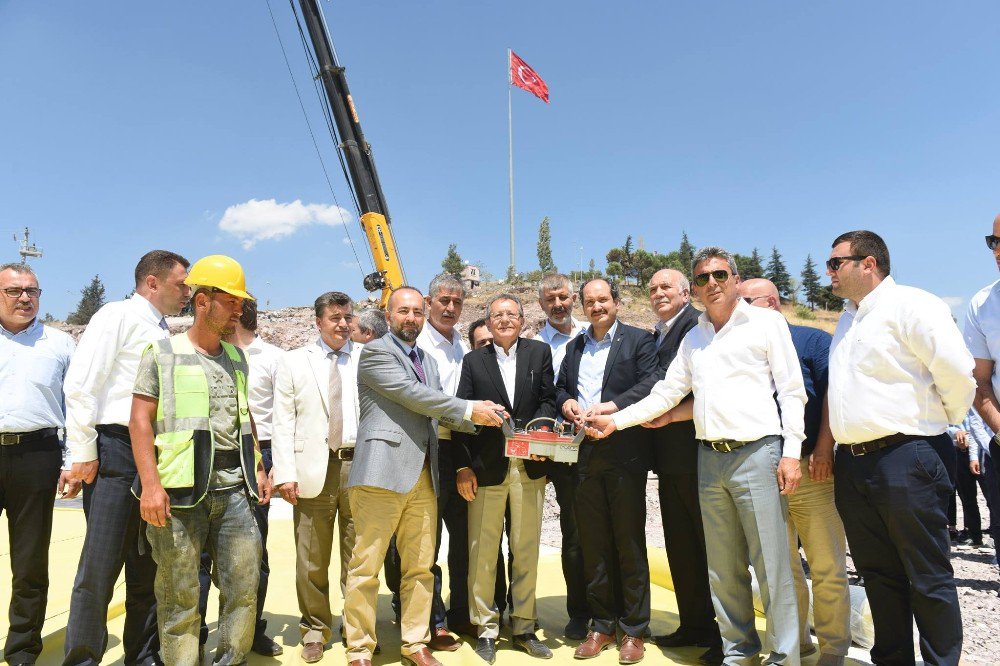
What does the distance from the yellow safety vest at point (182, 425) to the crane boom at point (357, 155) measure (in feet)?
32.6

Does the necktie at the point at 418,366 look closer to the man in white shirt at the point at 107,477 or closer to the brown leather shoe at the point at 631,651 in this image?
the man in white shirt at the point at 107,477

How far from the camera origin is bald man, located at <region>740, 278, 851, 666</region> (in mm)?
3217

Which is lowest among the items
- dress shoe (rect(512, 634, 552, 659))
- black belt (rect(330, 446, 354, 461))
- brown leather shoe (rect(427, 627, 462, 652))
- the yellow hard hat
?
dress shoe (rect(512, 634, 552, 659))

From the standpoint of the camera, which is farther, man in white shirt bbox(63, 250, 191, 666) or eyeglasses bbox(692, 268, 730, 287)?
eyeglasses bbox(692, 268, 730, 287)

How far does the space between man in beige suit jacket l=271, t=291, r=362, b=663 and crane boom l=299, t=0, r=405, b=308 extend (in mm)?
8884

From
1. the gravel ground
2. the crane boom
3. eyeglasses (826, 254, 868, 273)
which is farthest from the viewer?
the crane boom

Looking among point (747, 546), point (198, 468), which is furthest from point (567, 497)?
point (198, 468)

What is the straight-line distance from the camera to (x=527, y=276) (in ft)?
157

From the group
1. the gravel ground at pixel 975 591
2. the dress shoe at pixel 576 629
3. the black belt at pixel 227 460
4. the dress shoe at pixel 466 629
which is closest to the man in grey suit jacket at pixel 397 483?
the dress shoe at pixel 466 629

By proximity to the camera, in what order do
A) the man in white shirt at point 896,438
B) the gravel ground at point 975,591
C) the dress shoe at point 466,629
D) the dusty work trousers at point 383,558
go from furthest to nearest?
the dress shoe at point 466,629 < the gravel ground at point 975,591 < the dusty work trousers at point 383,558 < the man in white shirt at point 896,438

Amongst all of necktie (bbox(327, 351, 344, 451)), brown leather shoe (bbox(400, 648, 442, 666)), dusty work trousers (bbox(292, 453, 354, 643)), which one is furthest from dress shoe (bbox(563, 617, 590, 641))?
necktie (bbox(327, 351, 344, 451))

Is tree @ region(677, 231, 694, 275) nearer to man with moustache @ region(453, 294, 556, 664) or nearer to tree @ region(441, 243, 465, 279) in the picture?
tree @ region(441, 243, 465, 279)

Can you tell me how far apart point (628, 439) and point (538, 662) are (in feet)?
4.74

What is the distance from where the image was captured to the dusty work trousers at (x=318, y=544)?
373 cm
